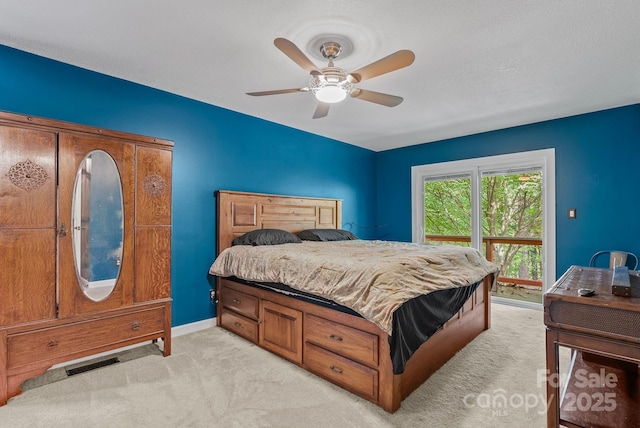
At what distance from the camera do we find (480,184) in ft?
15.4

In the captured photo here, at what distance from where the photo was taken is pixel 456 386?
2.15 metres

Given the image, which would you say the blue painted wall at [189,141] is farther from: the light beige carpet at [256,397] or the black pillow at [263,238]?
the light beige carpet at [256,397]

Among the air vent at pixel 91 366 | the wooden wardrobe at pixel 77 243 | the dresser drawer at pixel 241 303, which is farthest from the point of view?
the dresser drawer at pixel 241 303

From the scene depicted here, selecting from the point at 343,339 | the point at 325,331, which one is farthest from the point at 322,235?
the point at 343,339

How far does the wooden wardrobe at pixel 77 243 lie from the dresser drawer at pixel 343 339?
1294 millimetres

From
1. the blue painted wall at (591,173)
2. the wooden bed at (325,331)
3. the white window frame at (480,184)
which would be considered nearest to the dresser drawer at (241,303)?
the wooden bed at (325,331)

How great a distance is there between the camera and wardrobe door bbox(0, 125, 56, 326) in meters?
1.95

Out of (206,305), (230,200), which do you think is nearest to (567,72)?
(230,200)

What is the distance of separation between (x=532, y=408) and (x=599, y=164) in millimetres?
3171

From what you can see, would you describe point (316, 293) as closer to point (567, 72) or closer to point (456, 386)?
point (456, 386)

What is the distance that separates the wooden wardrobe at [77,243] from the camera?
77.9 inches

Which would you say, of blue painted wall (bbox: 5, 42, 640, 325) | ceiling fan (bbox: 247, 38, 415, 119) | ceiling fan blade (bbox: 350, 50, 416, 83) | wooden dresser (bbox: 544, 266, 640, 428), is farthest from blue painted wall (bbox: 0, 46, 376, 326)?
wooden dresser (bbox: 544, 266, 640, 428)

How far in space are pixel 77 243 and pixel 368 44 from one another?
8.56ft

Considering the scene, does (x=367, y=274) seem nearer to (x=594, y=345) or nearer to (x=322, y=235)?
(x=594, y=345)
